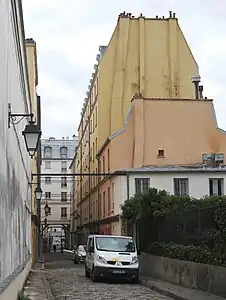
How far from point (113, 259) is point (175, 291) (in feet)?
18.4

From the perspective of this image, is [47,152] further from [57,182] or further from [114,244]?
[114,244]

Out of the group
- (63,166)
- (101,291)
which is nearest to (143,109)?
(101,291)

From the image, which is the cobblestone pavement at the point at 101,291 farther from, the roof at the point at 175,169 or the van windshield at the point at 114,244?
the roof at the point at 175,169

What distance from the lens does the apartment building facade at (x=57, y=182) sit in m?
99.9

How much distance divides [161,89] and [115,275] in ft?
87.2

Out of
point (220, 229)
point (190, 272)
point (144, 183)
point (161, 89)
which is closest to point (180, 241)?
point (190, 272)

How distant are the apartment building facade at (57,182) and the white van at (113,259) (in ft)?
218

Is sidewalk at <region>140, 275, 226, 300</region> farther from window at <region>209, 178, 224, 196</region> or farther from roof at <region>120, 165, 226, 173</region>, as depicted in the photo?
window at <region>209, 178, 224, 196</region>

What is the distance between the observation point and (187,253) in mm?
18969

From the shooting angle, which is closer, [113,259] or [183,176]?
[113,259]

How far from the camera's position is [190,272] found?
A: 18031 mm

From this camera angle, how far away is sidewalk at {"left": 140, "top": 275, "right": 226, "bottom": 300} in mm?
15273

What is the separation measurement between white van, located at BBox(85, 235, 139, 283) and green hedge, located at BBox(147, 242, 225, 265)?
3.43 ft

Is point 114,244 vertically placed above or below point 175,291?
above
